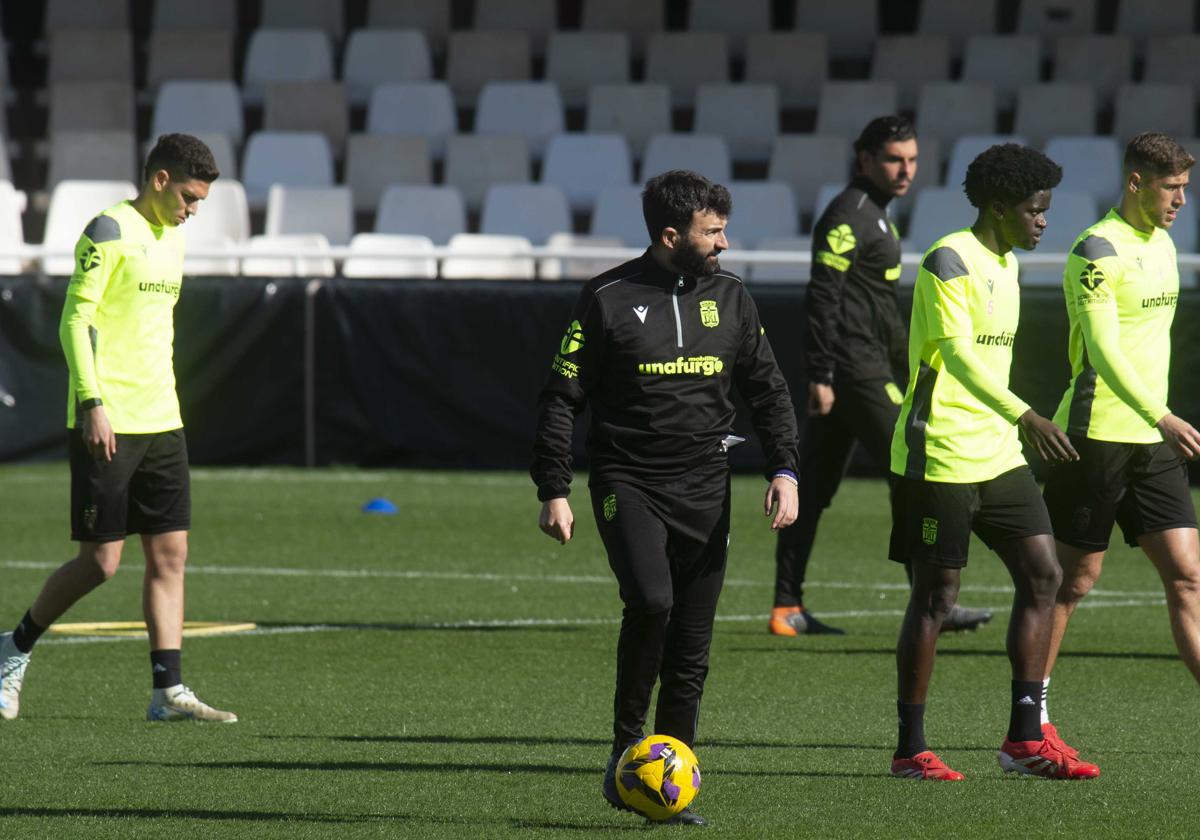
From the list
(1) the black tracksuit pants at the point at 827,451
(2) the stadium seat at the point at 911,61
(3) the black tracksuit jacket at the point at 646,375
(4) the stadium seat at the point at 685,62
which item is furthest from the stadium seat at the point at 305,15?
(3) the black tracksuit jacket at the point at 646,375

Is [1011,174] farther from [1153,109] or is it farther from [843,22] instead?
[843,22]

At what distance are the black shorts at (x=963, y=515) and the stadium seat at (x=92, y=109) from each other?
17427 millimetres

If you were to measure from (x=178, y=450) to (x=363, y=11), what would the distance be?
18.1 meters

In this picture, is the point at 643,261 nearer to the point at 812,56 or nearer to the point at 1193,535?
the point at 1193,535

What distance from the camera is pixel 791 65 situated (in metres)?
23.0

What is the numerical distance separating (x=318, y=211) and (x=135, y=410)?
12.9m

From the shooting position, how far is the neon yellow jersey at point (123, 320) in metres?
7.78

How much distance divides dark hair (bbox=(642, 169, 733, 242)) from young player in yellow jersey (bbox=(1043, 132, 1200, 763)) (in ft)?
5.11

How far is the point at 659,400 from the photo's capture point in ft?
20.2

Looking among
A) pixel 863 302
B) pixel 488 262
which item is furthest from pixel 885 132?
pixel 488 262

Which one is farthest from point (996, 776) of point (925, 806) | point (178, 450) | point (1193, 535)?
point (178, 450)

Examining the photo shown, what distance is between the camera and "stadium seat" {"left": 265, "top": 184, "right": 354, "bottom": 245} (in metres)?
20.5

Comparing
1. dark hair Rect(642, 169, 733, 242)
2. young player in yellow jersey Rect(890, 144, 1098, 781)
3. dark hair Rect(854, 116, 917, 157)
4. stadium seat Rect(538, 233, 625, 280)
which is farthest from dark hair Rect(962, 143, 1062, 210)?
stadium seat Rect(538, 233, 625, 280)

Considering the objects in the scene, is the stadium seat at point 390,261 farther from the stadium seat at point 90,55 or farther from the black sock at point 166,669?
the black sock at point 166,669
